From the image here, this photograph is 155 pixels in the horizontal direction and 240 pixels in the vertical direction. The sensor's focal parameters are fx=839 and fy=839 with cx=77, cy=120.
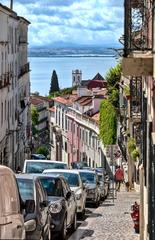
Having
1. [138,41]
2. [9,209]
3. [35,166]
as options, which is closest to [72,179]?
[35,166]

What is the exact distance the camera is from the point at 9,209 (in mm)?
10688

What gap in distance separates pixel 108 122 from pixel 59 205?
54459 mm

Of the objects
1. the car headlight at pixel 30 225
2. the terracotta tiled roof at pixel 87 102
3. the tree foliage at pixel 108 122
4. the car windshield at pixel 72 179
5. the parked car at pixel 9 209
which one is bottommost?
the tree foliage at pixel 108 122

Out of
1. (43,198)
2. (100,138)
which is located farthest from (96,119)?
(43,198)

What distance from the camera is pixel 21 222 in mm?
11312

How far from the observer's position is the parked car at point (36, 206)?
45.9ft

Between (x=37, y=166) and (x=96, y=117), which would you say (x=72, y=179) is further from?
(x=96, y=117)

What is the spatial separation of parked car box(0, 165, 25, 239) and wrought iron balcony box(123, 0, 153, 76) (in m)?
2.45

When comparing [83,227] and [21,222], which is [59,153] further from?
[21,222]

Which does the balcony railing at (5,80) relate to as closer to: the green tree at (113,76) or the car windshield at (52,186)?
the green tree at (113,76)

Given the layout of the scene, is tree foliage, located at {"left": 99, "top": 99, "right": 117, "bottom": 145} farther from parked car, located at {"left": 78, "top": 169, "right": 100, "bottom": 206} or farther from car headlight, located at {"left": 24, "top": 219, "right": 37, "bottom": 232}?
car headlight, located at {"left": 24, "top": 219, "right": 37, "bottom": 232}

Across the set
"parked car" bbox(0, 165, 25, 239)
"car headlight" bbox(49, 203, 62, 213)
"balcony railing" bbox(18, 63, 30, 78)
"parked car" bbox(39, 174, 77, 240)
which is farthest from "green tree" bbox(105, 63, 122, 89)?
"parked car" bbox(0, 165, 25, 239)

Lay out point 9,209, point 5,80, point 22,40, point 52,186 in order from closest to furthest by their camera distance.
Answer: point 9,209 < point 52,186 < point 5,80 < point 22,40

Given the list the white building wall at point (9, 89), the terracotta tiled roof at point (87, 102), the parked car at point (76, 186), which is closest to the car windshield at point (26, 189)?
the parked car at point (76, 186)
